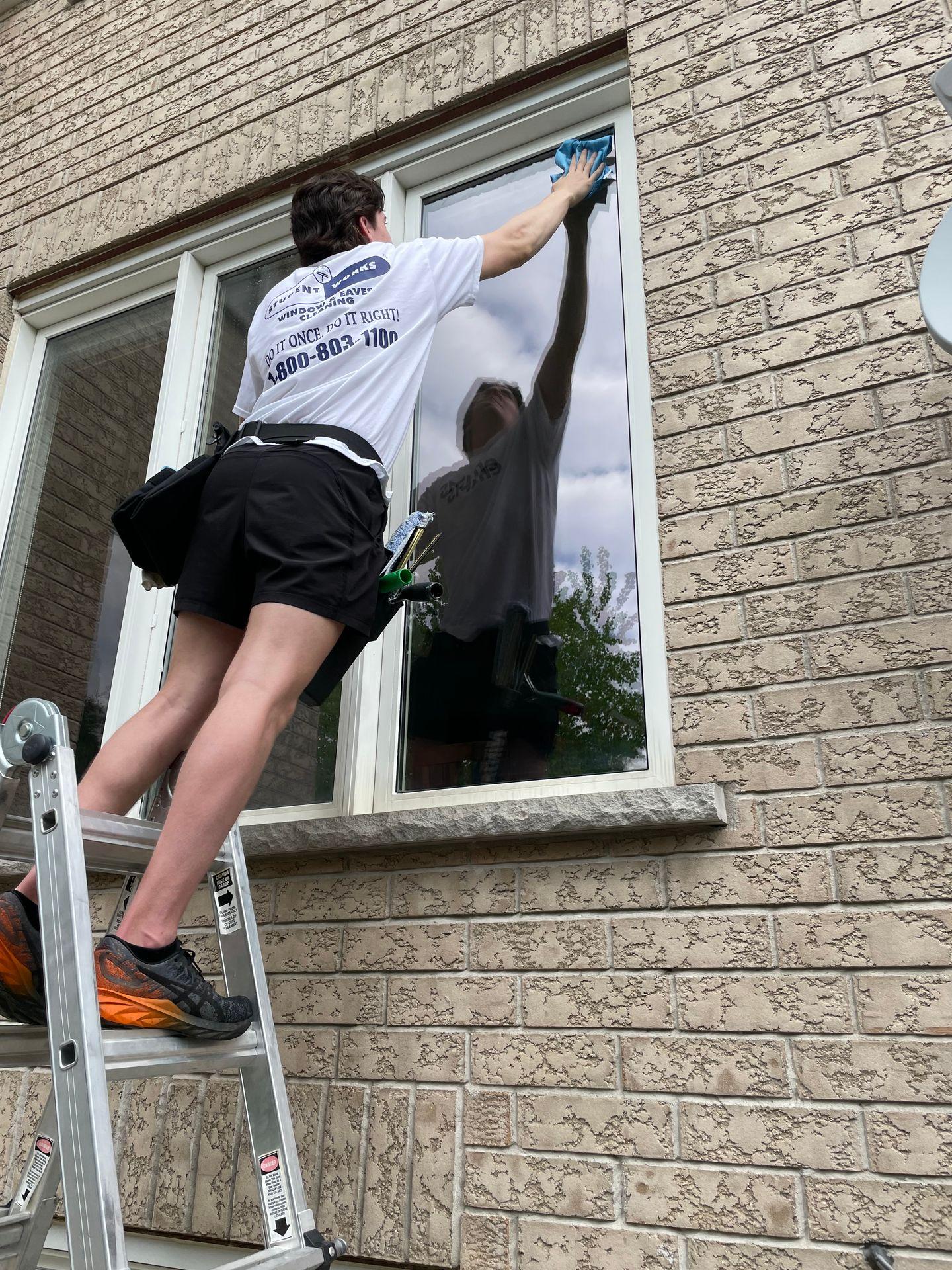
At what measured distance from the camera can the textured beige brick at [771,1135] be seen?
1.64 m

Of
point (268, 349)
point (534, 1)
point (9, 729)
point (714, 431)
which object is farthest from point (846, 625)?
point (534, 1)

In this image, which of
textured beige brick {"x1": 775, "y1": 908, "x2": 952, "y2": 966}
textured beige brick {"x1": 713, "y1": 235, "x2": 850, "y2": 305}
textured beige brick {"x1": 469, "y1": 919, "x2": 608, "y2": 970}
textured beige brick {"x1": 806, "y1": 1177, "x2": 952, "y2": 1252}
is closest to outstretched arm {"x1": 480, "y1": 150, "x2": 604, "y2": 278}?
textured beige brick {"x1": 713, "y1": 235, "x2": 850, "y2": 305}

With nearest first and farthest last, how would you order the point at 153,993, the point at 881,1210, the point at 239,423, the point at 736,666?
1. the point at 153,993
2. the point at 881,1210
3. the point at 736,666
4. the point at 239,423

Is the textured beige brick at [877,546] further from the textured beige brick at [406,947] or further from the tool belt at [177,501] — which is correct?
the textured beige brick at [406,947]

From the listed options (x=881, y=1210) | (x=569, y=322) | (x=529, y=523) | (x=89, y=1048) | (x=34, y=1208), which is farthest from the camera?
(x=569, y=322)

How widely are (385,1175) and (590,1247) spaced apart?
0.42 metres

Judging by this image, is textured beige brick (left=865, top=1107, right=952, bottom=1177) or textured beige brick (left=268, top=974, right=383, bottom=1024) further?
textured beige brick (left=268, top=974, right=383, bottom=1024)

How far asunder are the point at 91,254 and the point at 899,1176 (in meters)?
3.65

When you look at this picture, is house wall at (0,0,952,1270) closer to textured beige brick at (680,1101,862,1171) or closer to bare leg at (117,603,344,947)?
textured beige brick at (680,1101,862,1171)

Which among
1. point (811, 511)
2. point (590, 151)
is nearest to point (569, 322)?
point (590, 151)

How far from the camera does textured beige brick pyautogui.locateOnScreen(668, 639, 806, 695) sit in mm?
1973

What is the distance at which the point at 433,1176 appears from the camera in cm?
191

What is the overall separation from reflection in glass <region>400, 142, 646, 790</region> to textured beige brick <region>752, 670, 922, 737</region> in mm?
348

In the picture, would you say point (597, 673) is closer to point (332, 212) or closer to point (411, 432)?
point (411, 432)
